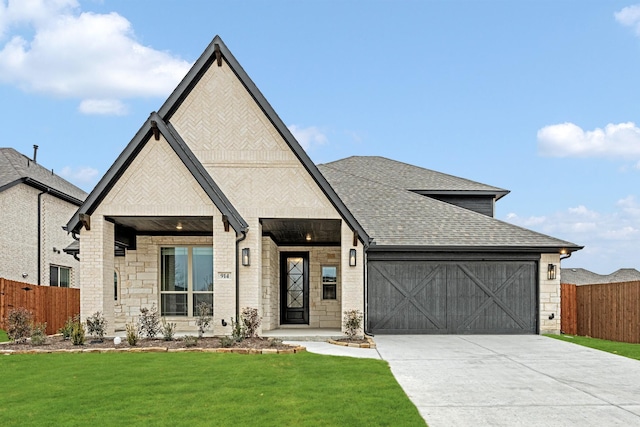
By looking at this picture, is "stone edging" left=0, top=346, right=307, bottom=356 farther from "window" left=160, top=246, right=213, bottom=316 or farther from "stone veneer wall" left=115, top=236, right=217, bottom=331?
"window" left=160, top=246, right=213, bottom=316

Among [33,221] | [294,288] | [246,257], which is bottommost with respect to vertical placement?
[294,288]

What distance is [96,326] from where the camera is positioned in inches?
483

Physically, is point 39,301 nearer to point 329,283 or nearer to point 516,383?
point 329,283

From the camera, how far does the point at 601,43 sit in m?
20.1

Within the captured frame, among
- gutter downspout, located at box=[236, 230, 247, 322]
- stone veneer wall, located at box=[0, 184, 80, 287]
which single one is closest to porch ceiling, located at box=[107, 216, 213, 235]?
gutter downspout, located at box=[236, 230, 247, 322]

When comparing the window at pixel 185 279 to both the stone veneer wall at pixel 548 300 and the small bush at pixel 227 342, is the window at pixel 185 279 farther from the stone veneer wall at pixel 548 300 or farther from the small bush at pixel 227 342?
the stone veneer wall at pixel 548 300

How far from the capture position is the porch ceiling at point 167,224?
43.1 feet

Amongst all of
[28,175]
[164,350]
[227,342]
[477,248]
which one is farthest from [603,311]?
[28,175]

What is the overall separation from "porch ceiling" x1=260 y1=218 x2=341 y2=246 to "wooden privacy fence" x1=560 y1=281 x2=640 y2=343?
8195 millimetres

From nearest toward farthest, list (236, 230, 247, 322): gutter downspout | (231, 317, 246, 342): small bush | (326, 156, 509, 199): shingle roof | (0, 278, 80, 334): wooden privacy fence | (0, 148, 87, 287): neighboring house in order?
(231, 317, 246, 342): small bush < (236, 230, 247, 322): gutter downspout < (0, 278, 80, 334): wooden privacy fence < (0, 148, 87, 287): neighboring house < (326, 156, 509, 199): shingle roof

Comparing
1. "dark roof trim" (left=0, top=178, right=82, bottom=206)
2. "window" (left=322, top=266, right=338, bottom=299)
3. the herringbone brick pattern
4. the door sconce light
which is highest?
"dark roof trim" (left=0, top=178, right=82, bottom=206)

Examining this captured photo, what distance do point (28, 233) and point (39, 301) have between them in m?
6.43

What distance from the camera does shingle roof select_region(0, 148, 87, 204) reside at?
21.5 meters

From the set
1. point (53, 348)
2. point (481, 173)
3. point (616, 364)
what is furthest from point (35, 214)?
point (481, 173)
